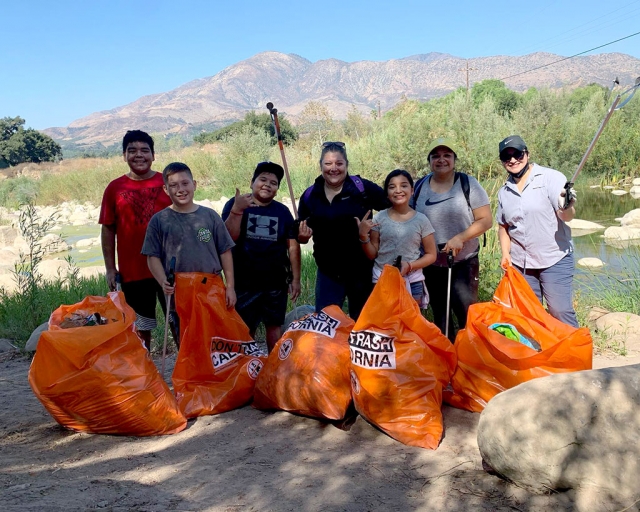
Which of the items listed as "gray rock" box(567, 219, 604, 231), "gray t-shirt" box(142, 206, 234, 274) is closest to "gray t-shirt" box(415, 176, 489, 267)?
"gray t-shirt" box(142, 206, 234, 274)

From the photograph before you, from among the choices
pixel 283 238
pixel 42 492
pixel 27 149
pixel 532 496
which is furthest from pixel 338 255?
pixel 27 149

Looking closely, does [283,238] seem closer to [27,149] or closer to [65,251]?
[65,251]

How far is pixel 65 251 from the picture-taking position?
524 inches

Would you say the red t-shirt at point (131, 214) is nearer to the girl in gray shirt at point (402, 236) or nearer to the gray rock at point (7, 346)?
the girl in gray shirt at point (402, 236)

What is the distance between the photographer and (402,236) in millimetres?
3385

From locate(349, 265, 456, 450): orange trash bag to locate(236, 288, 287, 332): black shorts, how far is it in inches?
30.6

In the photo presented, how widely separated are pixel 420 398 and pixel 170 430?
131cm

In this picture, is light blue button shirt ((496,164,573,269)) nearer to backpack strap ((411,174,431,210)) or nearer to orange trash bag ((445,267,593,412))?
orange trash bag ((445,267,593,412))

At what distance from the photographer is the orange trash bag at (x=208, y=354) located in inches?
130

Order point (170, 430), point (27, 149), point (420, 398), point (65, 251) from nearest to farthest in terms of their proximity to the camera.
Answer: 1. point (420, 398)
2. point (170, 430)
3. point (65, 251)
4. point (27, 149)

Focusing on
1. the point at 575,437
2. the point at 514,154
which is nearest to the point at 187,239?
the point at 514,154

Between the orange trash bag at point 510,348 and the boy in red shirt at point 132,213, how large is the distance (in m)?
1.91

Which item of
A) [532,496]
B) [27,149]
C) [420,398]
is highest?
[27,149]

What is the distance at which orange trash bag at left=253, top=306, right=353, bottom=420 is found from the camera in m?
3.04
